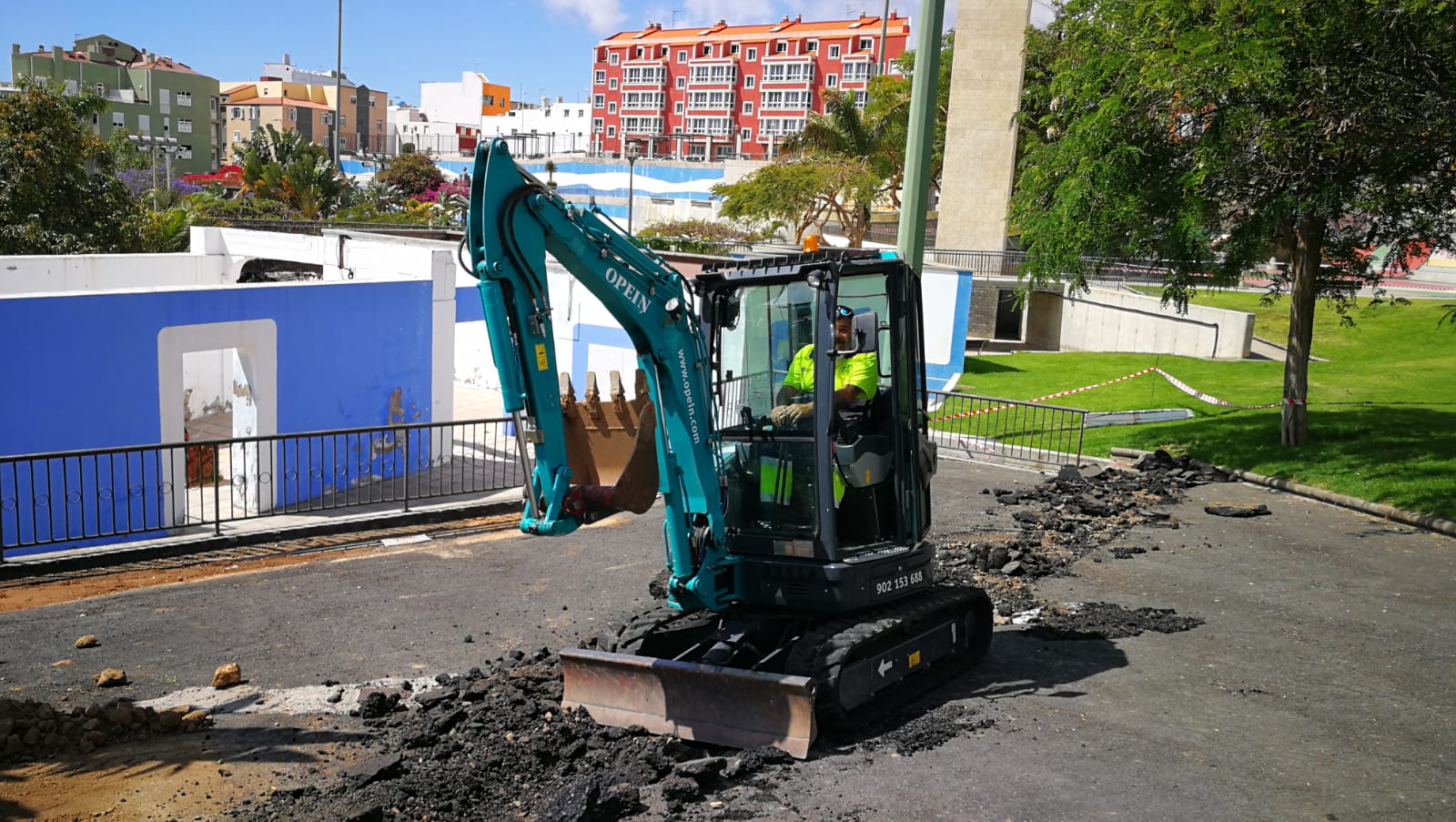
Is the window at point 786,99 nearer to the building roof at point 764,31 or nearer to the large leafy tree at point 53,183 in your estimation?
the building roof at point 764,31

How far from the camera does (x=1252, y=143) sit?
14.2m

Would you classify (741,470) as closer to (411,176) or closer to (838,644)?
(838,644)

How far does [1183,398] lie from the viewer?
22.1m

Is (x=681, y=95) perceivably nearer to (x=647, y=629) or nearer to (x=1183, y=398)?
(x=1183, y=398)

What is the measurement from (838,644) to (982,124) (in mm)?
31398

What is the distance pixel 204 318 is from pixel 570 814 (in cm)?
1123

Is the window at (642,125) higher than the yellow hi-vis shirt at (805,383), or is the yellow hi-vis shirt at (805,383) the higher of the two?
the window at (642,125)

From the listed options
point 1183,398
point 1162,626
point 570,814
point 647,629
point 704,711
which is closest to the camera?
point 570,814

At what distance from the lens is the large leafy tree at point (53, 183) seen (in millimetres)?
25594

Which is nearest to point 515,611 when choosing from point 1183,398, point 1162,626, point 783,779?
point 783,779

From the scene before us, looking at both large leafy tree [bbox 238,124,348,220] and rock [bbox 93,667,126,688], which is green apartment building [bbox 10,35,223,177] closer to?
large leafy tree [bbox 238,124,348,220]

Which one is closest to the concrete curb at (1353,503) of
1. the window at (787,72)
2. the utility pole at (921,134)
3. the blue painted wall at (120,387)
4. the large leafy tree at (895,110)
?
the utility pole at (921,134)

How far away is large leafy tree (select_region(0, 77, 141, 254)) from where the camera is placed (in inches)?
1008

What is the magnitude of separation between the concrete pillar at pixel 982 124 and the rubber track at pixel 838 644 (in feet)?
94.1
